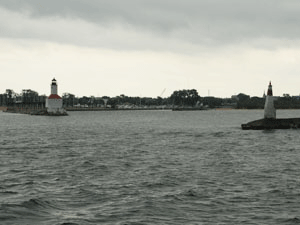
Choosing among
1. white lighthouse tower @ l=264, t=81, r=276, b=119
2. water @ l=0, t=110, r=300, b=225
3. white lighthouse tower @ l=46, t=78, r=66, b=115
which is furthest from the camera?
white lighthouse tower @ l=46, t=78, r=66, b=115

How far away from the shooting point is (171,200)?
64.6 ft

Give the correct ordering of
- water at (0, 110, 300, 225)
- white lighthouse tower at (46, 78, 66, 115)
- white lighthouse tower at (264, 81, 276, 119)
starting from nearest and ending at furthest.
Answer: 1. water at (0, 110, 300, 225)
2. white lighthouse tower at (264, 81, 276, 119)
3. white lighthouse tower at (46, 78, 66, 115)

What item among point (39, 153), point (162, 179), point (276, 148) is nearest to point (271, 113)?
point (276, 148)

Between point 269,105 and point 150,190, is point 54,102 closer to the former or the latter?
point 269,105

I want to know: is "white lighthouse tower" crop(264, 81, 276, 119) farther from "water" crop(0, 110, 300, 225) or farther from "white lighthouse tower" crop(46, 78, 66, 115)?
"white lighthouse tower" crop(46, 78, 66, 115)

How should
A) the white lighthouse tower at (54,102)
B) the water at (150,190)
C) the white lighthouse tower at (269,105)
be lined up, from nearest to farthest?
1. the water at (150,190)
2. the white lighthouse tower at (269,105)
3. the white lighthouse tower at (54,102)

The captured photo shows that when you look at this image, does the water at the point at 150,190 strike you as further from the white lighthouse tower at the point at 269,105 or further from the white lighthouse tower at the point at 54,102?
the white lighthouse tower at the point at 54,102

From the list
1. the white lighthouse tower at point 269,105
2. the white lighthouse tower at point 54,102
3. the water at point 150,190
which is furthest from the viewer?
the white lighthouse tower at point 54,102

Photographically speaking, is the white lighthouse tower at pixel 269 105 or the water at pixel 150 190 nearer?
the water at pixel 150 190

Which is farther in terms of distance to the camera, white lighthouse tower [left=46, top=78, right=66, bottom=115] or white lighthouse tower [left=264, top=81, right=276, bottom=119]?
white lighthouse tower [left=46, top=78, right=66, bottom=115]

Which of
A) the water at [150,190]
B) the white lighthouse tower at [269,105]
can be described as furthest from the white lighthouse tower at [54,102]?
the water at [150,190]

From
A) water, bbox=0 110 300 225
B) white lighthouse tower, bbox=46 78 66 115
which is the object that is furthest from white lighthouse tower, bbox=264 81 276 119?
white lighthouse tower, bbox=46 78 66 115

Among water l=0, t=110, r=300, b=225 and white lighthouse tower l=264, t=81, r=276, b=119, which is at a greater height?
white lighthouse tower l=264, t=81, r=276, b=119

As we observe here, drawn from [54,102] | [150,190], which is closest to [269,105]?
[150,190]
